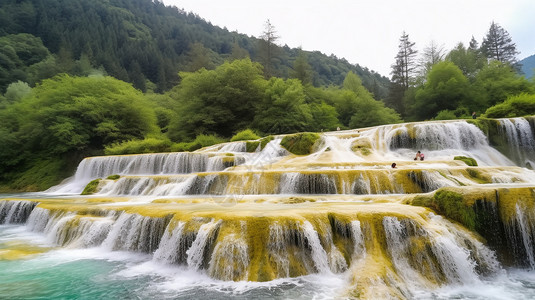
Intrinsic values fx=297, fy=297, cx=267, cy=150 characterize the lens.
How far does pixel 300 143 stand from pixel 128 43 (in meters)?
71.1

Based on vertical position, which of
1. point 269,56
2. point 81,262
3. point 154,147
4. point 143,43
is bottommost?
point 81,262

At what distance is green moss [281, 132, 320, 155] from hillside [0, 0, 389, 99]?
83.7 feet

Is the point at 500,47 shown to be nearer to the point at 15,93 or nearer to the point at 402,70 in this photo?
the point at 402,70

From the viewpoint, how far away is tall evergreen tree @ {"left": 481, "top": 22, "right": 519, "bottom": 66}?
4131 centimetres

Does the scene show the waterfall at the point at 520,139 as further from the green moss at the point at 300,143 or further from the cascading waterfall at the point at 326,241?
the green moss at the point at 300,143

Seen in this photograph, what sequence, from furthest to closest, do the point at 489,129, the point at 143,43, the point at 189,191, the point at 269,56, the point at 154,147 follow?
the point at 143,43 < the point at 269,56 < the point at 154,147 < the point at 489,129 < the point at 189,191

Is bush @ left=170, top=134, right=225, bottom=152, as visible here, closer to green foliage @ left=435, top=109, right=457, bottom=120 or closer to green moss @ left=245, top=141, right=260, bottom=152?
green moss @ left=245, top=141, right=260, bottom=152

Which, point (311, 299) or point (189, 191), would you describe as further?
point (189, 191)

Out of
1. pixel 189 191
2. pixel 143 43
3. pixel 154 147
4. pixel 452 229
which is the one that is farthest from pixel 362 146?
pixel 143 43

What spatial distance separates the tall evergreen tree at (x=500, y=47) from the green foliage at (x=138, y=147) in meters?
44.9

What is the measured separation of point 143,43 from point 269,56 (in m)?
48.5

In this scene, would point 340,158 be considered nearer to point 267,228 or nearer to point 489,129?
point 489,129

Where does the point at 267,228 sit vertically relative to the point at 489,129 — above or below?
below

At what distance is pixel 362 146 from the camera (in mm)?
17328
